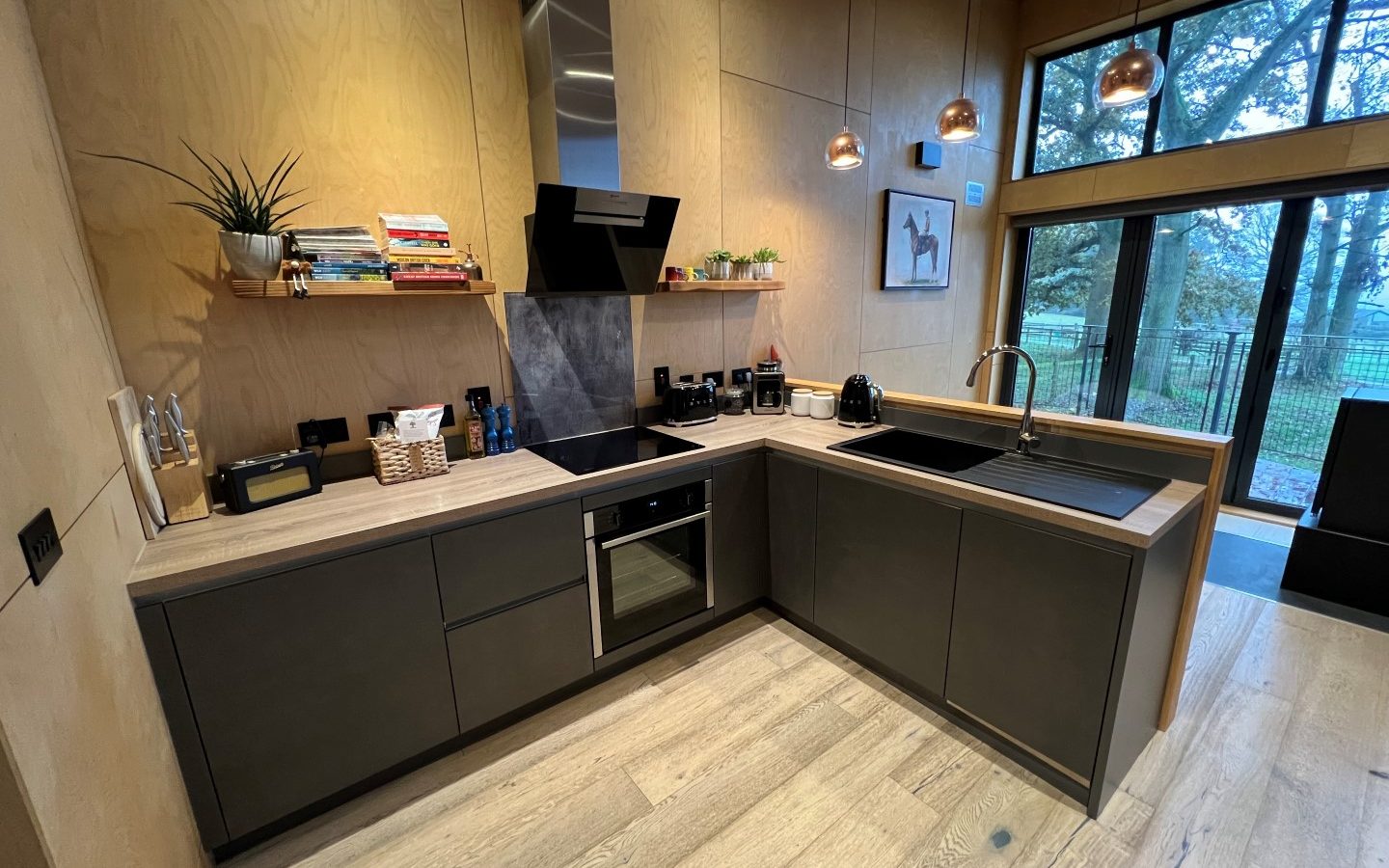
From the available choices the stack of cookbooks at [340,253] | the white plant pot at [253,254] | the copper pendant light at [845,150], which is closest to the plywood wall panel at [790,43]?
the copper pendant light at [845,150]

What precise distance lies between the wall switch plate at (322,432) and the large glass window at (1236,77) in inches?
160

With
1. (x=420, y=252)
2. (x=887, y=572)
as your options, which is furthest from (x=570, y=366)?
(x=887, y=572)

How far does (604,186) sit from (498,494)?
4.12 ft

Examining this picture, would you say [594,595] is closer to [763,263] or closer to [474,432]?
[474,432]

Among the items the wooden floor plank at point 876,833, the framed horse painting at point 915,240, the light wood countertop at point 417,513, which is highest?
the framed horse painting at point 915,240

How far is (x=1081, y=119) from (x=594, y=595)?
490cm

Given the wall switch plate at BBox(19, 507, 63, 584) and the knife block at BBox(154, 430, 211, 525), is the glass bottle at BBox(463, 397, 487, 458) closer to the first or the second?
the knife block at BBox(154, 430, 211, 525)

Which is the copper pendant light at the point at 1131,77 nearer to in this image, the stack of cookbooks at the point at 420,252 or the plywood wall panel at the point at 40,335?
the stack of cookbooks at the point at 420,252

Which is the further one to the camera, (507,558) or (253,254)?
(507,558)

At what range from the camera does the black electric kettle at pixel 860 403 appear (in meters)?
2.48

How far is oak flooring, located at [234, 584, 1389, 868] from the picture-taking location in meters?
1.52

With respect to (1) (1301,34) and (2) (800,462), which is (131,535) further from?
(1) (1301,34)

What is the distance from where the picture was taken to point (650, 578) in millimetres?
2209

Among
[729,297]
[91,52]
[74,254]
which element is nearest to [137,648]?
[74,254]
